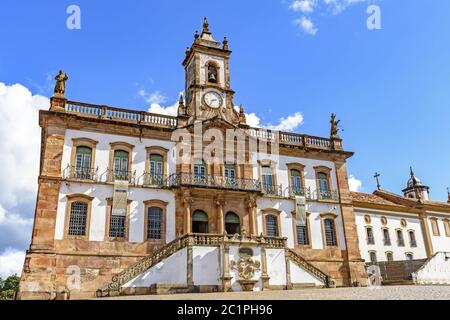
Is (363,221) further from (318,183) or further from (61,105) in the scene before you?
(61,105)

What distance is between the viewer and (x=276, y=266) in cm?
2112

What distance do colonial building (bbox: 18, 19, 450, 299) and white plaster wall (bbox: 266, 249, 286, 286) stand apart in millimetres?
55

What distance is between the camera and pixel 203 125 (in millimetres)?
26281

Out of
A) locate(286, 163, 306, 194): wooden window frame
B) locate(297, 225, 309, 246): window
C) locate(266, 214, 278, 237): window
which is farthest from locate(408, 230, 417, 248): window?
locate(266, 214, 278, 237): window

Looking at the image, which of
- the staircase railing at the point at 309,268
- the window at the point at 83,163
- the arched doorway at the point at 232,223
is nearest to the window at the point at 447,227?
the staircase railing at the point at 309,268

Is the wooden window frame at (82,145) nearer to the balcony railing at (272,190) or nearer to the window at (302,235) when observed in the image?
the balcony railing at (272,190)

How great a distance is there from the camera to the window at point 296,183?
2764cm

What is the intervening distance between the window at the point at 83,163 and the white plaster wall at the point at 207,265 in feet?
25.6

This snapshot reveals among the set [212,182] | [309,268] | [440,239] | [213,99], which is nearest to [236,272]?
[309,268]

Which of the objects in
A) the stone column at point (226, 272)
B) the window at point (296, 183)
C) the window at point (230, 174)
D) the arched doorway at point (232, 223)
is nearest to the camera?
the stone column at point (226, 272)

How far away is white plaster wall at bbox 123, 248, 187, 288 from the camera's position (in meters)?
19.2

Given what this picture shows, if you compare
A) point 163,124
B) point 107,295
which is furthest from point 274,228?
point 107,295

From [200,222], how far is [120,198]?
505cm

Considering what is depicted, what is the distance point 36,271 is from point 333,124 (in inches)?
883
